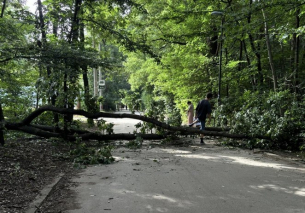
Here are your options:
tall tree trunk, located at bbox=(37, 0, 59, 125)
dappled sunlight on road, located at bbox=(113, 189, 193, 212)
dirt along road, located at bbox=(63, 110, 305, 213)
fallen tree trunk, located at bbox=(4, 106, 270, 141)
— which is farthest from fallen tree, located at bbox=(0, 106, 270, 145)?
dappled sunlight on road, located at bbox=(113, 189, 193, 212)

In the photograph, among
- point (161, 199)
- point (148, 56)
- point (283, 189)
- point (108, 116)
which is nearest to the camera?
point (161, 199)

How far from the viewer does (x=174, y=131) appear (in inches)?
443

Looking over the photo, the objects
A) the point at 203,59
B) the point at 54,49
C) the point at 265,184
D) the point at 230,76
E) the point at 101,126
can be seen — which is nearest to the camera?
the point at 265,184

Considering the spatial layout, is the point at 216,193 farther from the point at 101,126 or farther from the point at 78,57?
the point at 101,126

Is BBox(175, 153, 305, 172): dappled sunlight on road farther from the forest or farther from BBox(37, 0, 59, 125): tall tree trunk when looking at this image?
BBox(37, 0, 59, 125): tall tree trunk

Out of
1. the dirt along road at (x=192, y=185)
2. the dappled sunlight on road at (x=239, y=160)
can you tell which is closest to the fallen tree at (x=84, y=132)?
the dappled sunlight on road at (x=239, y=160)

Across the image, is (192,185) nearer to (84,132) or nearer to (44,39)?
(44,39)

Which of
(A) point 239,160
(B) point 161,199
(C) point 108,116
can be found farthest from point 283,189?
(C) point 108,116

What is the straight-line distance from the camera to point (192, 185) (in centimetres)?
554

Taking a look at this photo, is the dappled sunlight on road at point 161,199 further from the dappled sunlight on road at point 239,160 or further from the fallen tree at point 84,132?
the fallen tree at point 84,132

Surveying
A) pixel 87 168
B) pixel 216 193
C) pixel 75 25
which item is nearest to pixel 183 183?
pixel 216 193

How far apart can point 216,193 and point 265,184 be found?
1.23 meters

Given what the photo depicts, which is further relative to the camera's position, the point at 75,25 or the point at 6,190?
the point at 75,25

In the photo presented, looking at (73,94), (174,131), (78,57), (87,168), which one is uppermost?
(78,57)
